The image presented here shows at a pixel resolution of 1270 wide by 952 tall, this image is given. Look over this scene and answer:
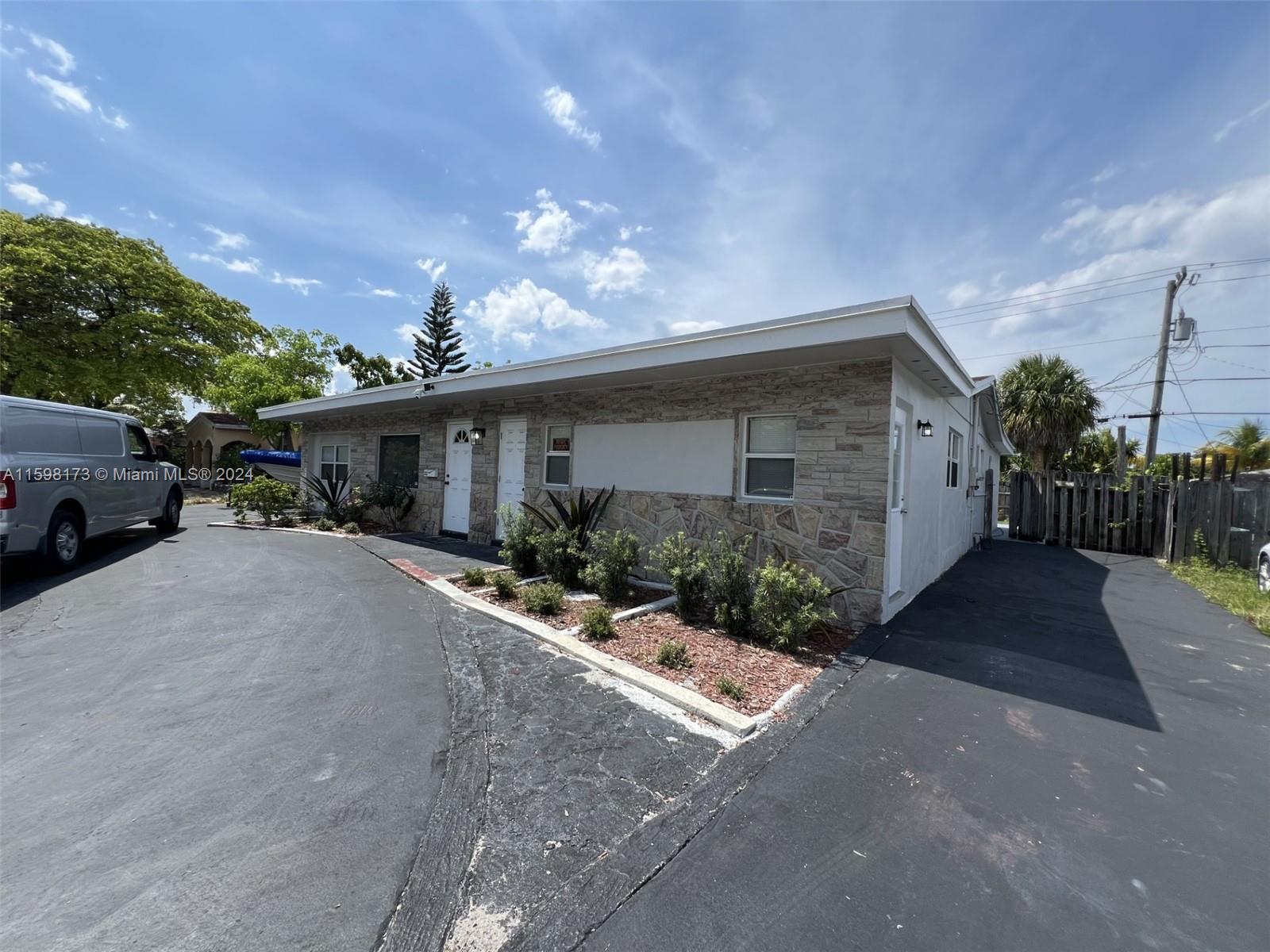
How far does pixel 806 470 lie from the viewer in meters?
5.50

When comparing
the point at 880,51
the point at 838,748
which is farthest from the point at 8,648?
the point at 880,51

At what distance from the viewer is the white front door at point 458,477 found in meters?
9.66

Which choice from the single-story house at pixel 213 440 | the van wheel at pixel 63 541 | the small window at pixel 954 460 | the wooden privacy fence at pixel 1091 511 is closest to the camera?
the van wheel at pixel 63 541

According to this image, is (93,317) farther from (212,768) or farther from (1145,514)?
(1145,514)

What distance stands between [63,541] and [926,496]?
11521 millimetres

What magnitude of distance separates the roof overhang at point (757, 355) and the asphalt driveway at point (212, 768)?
375 centimetres

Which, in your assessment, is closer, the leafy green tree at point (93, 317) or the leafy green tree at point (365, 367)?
the leafy green tree at point (93, 317)

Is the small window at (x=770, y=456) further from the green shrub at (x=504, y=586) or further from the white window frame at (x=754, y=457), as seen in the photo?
the green shrub at (x=504, y=586)

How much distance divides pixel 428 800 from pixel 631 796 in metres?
0.96

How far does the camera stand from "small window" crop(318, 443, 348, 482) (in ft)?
43.0

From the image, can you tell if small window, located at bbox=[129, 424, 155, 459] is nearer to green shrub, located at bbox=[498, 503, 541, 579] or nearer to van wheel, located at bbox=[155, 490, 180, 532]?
van wheel, located at bbox=[155, 490, 180, 532]

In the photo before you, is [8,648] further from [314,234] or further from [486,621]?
[314,234]

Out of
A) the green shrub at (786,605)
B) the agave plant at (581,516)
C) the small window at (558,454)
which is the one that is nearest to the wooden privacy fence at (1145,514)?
the green shrub at (786,605)

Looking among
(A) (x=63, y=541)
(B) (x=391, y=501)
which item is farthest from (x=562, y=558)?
(A) (x=63, y=541)
